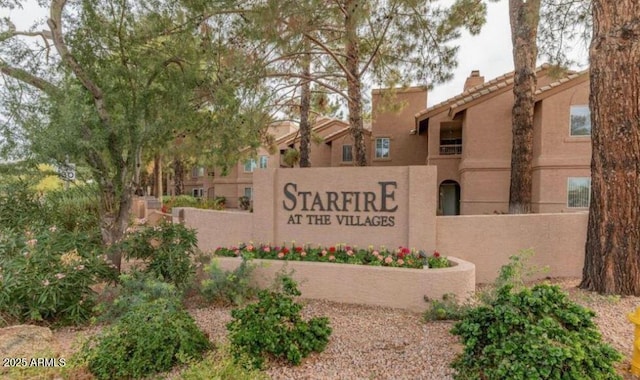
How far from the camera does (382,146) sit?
2062 cm

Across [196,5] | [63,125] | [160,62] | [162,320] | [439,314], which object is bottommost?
[439,314]

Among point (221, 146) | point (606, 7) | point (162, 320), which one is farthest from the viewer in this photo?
point (221, 146)

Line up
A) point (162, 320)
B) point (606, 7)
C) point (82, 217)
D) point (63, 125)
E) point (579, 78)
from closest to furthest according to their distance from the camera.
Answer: point (162, 320) → point (606, 7) → point (63, 125) → point (82, 217) → point (579, 78)

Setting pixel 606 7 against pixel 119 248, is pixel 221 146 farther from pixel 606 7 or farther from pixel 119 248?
pixel 606 7

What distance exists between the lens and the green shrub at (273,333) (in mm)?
3528

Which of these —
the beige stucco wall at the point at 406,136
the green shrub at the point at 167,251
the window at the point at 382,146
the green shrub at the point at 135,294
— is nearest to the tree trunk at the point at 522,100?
the green shrub at the point at 167,251

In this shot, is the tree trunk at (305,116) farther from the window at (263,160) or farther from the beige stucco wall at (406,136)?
the window at (263,160)

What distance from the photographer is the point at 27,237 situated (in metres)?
5.59

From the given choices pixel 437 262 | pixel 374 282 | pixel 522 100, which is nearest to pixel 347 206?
pixel 374 282

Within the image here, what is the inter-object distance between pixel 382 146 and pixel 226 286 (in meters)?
16.3

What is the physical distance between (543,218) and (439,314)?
13.6ft

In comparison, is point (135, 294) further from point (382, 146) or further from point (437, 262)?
point (382, 146)

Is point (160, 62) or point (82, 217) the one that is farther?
point (82, 217)

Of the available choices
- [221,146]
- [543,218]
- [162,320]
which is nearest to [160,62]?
[221,146]
